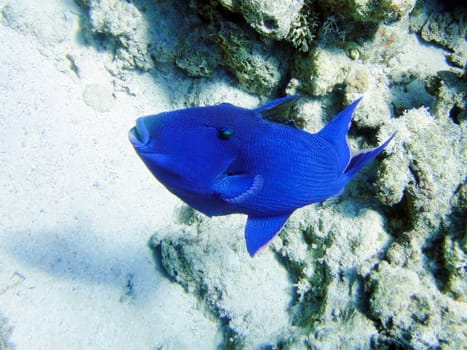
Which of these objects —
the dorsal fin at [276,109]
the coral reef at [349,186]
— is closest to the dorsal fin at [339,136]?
the dorsal fin at [276,109]

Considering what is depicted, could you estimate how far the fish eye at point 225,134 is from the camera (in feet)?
4.73

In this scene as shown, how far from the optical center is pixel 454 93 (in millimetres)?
2771

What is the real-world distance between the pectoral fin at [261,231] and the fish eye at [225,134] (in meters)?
0.44

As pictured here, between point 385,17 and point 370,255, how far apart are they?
1.92m

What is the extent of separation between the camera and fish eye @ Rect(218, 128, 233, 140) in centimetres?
144

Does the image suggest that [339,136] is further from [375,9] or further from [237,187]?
[375,9]

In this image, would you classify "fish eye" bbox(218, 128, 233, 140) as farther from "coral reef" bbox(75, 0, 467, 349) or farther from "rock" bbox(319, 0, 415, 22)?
"rock" bbox(319, 0, 415, 22)

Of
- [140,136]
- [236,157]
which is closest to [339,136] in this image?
[236,157]

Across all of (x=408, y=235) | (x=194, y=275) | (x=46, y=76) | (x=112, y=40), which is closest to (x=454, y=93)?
(x=408, y=235)

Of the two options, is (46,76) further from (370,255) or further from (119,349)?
(370,255)

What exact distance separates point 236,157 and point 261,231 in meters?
0.40

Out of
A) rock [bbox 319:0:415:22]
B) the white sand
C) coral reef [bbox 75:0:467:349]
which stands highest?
rock [bbox 319:0:415:22]

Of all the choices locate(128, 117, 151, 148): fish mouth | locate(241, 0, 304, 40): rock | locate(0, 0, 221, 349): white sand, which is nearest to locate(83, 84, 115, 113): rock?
locate(0, 0, 221, 349): white sand

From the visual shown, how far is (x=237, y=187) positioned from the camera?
1455 millimetres
